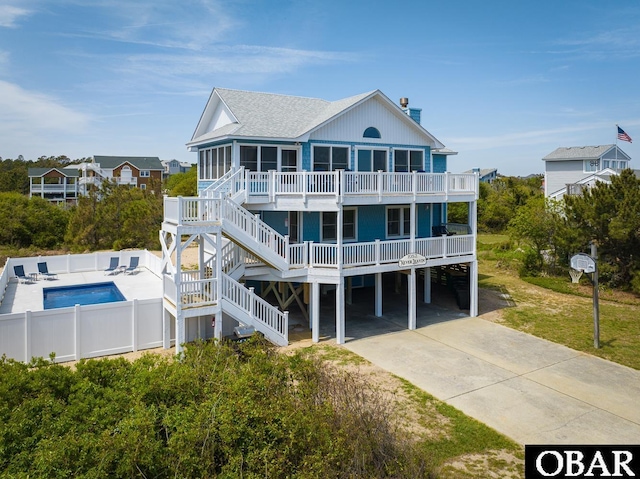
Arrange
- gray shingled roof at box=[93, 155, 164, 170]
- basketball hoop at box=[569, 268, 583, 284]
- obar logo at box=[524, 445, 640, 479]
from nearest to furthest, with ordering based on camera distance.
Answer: obar logo at box=[524, 445, 640, 479], basketball hoop at box=[569, 268, 583, 284], gray shingled roof at box=[93, 155, 164, 170]

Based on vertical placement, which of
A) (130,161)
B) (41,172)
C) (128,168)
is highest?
(130,161)

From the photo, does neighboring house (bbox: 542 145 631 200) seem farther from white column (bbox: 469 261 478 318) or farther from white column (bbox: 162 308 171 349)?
white column (bbox: 162 308 171 349)

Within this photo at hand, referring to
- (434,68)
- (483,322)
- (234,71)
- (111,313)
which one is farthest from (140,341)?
(434,68)

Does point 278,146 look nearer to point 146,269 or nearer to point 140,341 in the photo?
point 140,341

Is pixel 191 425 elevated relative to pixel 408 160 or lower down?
lower down

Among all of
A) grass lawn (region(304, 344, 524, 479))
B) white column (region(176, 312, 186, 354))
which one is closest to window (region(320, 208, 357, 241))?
white column (region(176, 312, 186, 354))

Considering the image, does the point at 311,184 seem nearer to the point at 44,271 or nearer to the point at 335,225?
the point at 335,225

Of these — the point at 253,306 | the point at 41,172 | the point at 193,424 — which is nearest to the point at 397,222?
the point at 253,306
